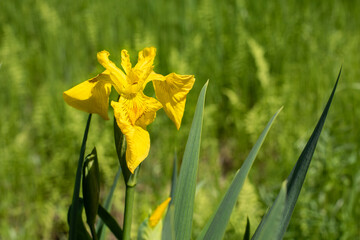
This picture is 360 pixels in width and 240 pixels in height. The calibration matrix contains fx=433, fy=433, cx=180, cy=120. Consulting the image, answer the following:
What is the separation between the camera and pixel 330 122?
1688 mm

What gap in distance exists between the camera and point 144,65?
745mm

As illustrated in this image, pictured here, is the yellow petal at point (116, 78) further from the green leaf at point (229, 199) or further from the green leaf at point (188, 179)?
the green leaf at point (229, 199)

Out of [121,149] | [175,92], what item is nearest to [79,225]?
[121,149]

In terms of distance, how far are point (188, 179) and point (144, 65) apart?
0.71 ft

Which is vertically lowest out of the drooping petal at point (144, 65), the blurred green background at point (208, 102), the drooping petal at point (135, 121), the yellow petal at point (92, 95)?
the blurred green background at point (208, 102)

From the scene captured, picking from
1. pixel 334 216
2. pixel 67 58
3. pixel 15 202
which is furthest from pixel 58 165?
pixel 334 216

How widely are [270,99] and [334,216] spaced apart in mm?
622

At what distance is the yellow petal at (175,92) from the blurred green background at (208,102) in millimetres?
753

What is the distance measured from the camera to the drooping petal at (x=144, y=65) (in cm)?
72

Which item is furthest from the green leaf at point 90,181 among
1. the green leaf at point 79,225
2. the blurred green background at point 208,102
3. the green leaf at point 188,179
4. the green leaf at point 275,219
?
the blurred green background at point 208,102

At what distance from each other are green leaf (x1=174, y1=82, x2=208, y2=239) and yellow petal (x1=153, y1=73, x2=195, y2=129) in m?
0.07

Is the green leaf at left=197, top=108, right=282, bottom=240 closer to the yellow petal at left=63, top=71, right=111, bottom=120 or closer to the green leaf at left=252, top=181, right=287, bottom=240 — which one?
the green leaf at left=252, top=181, right=287, bottom=240

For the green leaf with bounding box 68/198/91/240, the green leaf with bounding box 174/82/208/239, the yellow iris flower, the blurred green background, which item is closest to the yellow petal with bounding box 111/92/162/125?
the yellow iris flower

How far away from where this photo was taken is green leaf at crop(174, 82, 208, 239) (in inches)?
30.3
